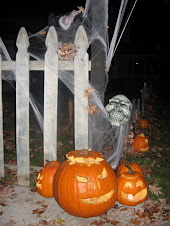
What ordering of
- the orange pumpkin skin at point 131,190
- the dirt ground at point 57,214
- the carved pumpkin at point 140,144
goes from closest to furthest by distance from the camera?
the dirt ground at point 57,214, the orange pumpkin skin at point 131,190, the carved pumpkin at point 140,144

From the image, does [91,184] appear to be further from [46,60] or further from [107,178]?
[46,60]

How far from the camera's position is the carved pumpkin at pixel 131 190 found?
295 cm

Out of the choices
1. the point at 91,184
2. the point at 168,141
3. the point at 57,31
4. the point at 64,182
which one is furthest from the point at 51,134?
the point at 168,141

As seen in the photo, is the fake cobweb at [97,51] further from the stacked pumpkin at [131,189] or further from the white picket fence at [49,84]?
the stacked pumpkin at [131,189]

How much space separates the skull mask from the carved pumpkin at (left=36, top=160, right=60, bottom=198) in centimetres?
109

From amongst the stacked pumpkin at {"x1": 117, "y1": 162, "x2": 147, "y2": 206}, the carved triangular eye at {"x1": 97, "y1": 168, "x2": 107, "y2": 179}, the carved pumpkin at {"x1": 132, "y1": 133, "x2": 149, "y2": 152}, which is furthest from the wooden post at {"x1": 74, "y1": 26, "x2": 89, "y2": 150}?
the carved pumpkin at {"x1": 132, "y1": 133, "x2": 149, "y2": 152}

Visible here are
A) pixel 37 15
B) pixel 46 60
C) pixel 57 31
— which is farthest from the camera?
pixel 37 15

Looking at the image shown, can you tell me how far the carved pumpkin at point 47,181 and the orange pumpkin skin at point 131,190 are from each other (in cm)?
95

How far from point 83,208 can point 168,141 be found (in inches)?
159

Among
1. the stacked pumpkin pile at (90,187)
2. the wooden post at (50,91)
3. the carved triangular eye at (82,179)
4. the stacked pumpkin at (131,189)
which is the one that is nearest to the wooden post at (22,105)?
the wooden post at (50,91)

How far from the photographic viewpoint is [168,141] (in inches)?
236

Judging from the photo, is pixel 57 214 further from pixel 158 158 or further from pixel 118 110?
pixel 158 158

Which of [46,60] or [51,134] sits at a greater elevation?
[46,60]

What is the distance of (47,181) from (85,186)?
71 centimetres
